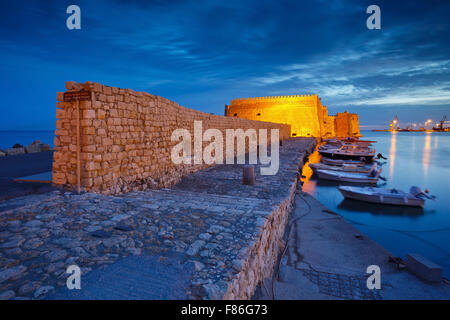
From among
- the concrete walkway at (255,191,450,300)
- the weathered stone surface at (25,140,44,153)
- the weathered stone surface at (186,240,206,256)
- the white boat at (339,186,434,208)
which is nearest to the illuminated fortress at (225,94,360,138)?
the white boat at (339,186,434,208)

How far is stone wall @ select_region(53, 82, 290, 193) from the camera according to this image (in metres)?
4.41

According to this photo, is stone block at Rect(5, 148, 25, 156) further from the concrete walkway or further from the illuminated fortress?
the illuminated fortress

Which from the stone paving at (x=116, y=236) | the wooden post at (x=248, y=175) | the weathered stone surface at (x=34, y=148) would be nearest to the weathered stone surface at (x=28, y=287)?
the stone paving at (x=116, y=236)

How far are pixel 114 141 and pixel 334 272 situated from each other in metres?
5.40

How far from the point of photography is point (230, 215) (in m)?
3.83

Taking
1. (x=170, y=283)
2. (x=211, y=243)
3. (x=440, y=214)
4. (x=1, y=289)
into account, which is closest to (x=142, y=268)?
(x=170, y=283)

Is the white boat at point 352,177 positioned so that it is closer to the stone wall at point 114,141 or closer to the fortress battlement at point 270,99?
the stone wall at point 114,141

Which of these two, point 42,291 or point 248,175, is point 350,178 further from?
point 42,291

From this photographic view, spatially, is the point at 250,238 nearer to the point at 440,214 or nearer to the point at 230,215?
the point at 230,215

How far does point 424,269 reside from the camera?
5055 mm

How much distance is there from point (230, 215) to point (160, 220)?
1.10 m

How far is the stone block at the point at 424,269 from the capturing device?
16.4 ft
